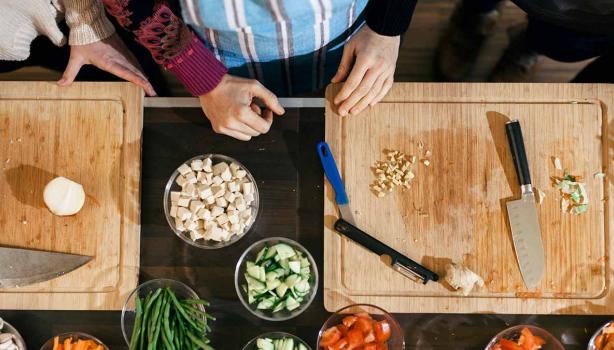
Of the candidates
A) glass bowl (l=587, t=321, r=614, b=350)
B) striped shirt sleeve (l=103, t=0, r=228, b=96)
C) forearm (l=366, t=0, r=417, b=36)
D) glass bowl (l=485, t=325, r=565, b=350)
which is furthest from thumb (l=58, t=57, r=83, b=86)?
glass bowl (l=587, t=321, r=614, b=350)

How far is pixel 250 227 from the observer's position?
154cm

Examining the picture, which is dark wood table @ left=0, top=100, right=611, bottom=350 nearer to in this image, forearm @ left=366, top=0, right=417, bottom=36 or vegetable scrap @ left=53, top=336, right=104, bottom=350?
vegetable scrap @ left=53, top=336, right=104, bottom=350

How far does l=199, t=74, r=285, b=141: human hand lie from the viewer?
145cm

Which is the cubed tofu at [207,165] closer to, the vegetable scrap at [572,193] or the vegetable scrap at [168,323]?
the vegetable scrap at [168,323]

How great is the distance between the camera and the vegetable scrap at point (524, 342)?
1469 mm

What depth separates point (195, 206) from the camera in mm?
1479

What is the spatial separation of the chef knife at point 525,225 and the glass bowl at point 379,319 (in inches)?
14.5

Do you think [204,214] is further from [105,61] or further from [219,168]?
[105,61]

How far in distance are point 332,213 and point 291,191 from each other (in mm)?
131

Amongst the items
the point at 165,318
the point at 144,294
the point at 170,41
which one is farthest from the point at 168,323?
the point at 170,41

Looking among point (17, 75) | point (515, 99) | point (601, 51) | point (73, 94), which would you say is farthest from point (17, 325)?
point (601, 51)

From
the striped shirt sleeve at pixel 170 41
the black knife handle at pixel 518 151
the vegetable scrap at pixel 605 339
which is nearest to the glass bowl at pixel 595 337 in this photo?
the vegetable scrap at pixel 605 339

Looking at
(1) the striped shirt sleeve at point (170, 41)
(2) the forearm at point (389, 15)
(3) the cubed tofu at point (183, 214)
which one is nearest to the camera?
(1) the striped shirt sleeve at point (170, 41)

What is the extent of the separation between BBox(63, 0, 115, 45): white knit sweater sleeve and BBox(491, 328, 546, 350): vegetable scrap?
133 cm
